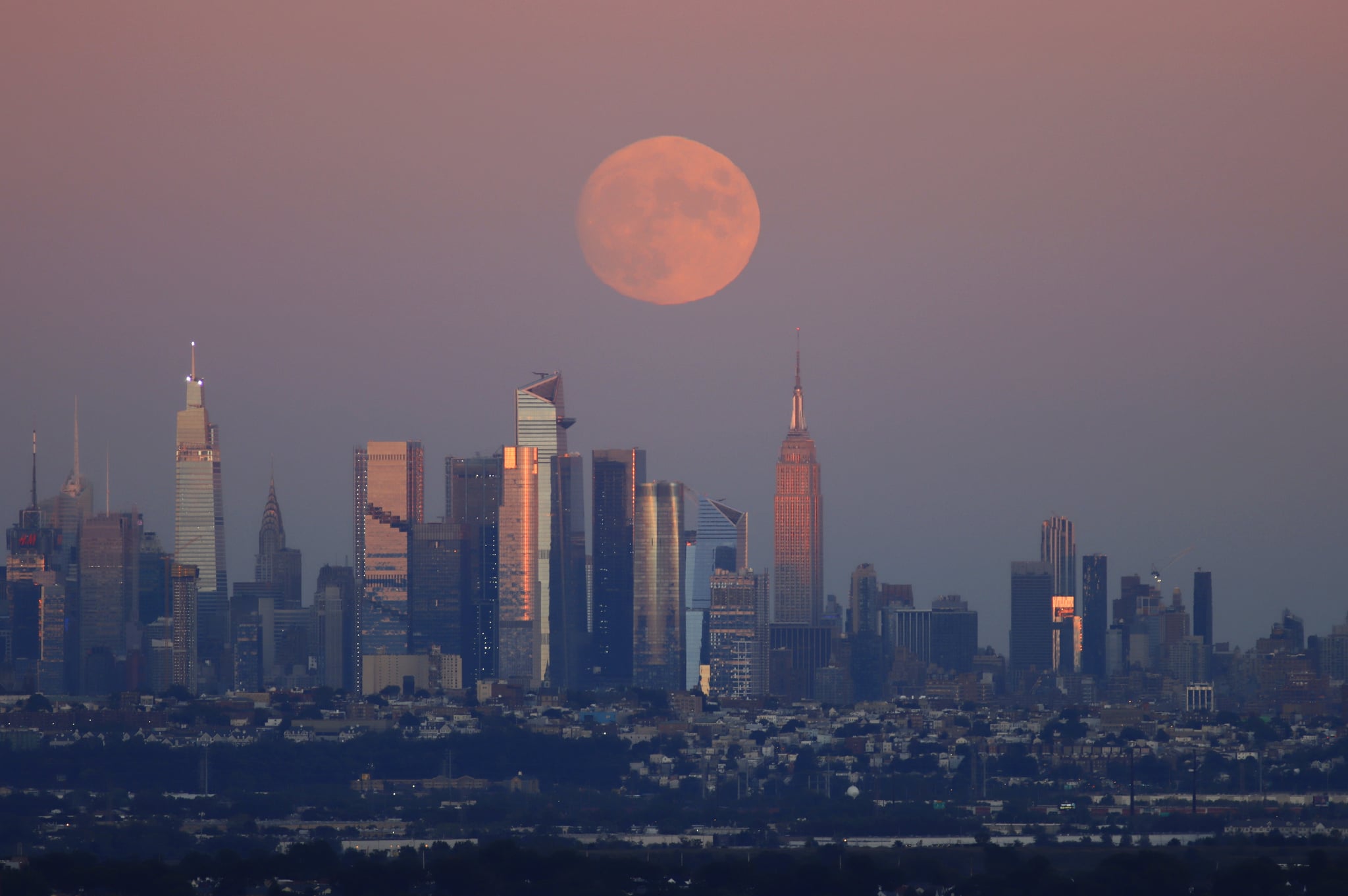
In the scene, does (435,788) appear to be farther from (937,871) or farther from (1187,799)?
(937,871)

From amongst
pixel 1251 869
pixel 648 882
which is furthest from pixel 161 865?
pixel 1251 869

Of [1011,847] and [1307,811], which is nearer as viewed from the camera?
[1011,847]

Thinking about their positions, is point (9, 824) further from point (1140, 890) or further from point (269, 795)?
point (1140, 890)

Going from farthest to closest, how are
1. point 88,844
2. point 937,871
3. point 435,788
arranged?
point 435,788
point 88,844
point 937,871

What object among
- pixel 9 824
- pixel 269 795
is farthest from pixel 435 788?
pixel 9 824

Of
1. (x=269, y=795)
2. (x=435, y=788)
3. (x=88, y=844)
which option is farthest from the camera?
(x=435, y=788)

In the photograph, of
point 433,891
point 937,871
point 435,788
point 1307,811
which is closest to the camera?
point 433,891
